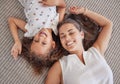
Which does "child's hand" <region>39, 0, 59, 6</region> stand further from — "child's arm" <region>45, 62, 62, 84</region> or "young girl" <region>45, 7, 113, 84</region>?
"child's arm" <region>45, 62, 62, 84</region>

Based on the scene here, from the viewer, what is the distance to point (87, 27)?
1.44 m

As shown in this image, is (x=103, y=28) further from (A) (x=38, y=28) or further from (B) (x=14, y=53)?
(B) (x=14, y=53)

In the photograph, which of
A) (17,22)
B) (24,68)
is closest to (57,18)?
(17,22)

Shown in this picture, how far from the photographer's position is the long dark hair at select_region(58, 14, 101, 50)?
4.64 ft

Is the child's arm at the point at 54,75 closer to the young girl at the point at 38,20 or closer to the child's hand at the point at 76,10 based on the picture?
the young girl at the point at 38,20

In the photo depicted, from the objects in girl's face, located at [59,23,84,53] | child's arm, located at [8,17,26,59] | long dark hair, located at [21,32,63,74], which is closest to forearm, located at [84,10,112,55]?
girl's face, located at [59,23,84,53]

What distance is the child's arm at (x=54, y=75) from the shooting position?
4.28 ft

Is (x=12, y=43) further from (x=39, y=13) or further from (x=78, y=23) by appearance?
(x=78, y=23)

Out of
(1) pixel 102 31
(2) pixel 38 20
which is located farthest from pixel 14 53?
(1) pixel 102 31

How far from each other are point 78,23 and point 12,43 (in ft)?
1.21

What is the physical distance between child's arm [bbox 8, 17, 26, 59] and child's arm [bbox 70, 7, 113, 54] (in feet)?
0.94

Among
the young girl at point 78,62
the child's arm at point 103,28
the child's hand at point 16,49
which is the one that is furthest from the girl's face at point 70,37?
the child's hand at point 16,49

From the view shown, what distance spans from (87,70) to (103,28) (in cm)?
26

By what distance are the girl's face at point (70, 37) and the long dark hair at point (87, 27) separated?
0.23ft
